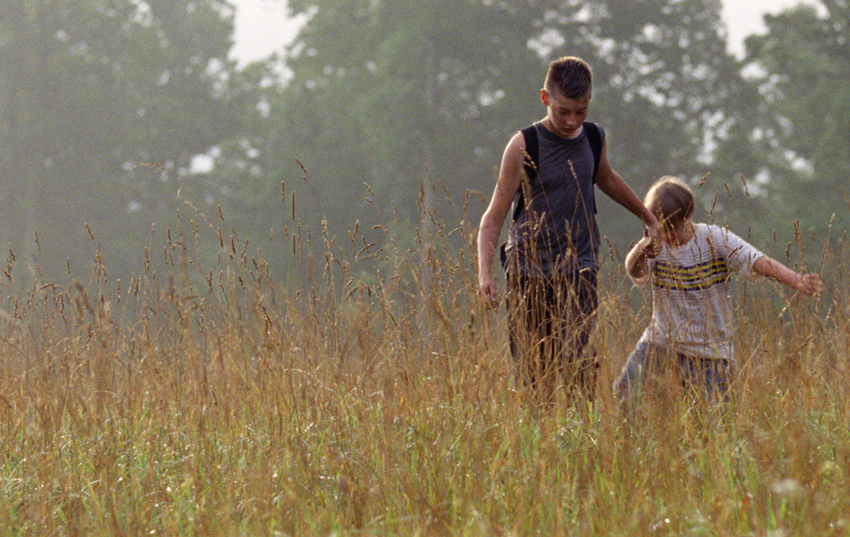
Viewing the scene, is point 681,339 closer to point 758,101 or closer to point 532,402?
point 532,402

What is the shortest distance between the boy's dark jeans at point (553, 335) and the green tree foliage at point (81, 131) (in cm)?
2133

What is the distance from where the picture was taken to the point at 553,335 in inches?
122

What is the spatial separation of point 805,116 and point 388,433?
19941 mm

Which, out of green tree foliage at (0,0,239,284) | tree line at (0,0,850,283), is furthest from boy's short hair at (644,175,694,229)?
green tree foliage at (0,0,239,284)

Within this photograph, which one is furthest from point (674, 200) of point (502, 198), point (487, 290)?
point (487, 290)

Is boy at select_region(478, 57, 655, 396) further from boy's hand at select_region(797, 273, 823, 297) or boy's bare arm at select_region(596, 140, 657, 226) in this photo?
boy's hand at select_region(797, 273, 823, 297)

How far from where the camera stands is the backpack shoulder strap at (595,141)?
Result: 3.71 meters

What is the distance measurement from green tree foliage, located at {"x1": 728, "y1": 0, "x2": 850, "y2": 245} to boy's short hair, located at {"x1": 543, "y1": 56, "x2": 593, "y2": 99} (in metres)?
15.4

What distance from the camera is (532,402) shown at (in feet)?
10.1

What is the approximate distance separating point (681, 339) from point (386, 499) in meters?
1.35

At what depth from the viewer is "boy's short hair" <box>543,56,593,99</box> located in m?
3.43

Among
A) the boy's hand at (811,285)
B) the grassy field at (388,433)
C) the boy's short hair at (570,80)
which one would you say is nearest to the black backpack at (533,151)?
the boy's short hair at (570,80)

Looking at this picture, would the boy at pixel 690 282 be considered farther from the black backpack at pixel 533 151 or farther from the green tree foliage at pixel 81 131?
the green tree foliage at pixel 81 131

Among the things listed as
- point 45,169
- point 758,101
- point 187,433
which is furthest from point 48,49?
point 187,433
